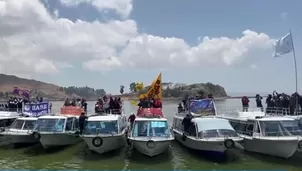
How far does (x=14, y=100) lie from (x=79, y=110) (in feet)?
28.5

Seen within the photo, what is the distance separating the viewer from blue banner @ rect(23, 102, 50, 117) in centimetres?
2966

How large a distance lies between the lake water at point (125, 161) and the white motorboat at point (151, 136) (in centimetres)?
78

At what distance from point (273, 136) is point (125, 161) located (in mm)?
8943

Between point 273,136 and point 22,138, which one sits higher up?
point 273,136

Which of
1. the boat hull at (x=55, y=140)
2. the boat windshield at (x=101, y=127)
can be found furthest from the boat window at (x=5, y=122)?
the boat windshield at (x=101, y=127)

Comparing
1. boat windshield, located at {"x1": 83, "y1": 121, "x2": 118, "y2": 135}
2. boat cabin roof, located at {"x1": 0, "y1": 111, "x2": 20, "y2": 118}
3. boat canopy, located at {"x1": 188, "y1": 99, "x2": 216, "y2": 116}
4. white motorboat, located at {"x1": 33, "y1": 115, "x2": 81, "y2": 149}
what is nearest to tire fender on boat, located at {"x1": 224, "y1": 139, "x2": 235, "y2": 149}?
boat canopy, located at {"x1": 188, "y1": 99, "x2": 216, "y2": 116}

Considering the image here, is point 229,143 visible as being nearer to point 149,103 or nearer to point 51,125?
point 149,103

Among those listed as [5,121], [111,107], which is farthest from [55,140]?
[5,121]

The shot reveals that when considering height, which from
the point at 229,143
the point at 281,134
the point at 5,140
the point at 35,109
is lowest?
the point at 5,140

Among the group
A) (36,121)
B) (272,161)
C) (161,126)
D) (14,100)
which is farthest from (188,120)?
(14,100)

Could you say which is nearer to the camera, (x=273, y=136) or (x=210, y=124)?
(x=273, y=136)

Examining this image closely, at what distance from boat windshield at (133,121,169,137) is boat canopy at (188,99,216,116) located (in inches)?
184

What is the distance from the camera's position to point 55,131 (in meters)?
24.8

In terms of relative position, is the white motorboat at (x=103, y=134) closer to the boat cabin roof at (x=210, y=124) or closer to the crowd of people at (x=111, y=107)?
the boat cabin roof at (x=210, y=124)
